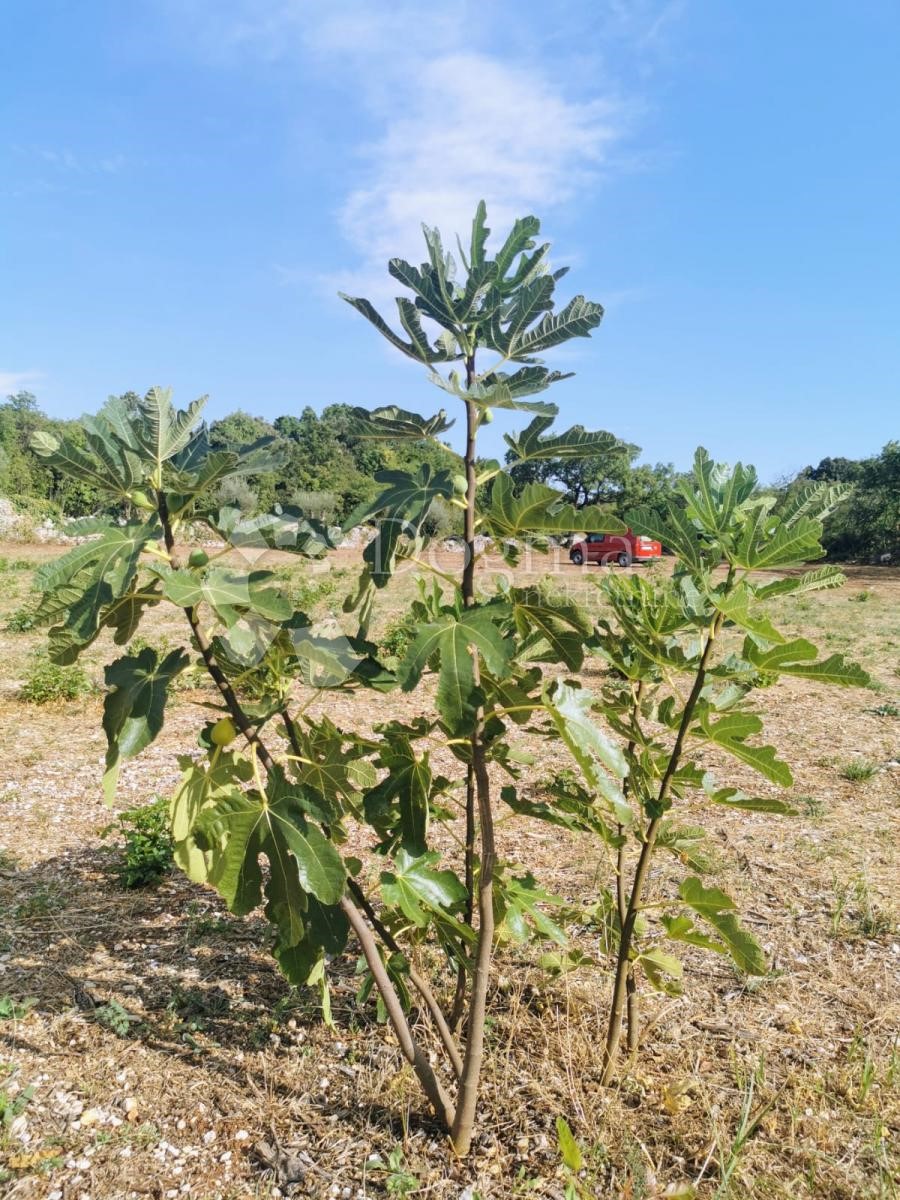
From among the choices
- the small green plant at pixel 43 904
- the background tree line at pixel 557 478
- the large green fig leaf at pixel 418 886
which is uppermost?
the background tree line at pixel 557 478

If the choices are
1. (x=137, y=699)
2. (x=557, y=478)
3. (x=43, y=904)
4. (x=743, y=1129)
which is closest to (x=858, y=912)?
(x=743, y=1129)

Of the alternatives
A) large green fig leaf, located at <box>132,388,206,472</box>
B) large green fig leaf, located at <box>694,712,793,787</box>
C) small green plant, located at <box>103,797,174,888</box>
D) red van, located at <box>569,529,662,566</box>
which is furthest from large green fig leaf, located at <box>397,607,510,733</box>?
red van, located at <box>569,529,662,566</box>

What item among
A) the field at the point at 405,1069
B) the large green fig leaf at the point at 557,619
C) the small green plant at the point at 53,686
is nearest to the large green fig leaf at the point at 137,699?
the field at the point at 405,1069

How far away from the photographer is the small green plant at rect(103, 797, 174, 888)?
2851mm

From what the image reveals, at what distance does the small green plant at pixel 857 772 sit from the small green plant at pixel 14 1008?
13.2 ft

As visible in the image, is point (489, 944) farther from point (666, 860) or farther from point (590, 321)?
point (666, 860)

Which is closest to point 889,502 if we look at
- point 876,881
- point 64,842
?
point 876,881

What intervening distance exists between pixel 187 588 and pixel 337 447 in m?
44.6

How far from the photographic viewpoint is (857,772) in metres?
4.18

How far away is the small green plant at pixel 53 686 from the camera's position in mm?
5262

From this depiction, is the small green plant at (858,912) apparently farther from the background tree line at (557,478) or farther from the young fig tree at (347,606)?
the background tree line at (557,478)

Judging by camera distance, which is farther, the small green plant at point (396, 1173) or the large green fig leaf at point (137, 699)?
the small green plant at point (396, 1173)

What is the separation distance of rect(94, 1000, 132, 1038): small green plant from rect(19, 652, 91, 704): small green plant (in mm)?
3658

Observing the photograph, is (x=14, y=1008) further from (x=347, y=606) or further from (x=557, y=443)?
(x=557, y=443)
